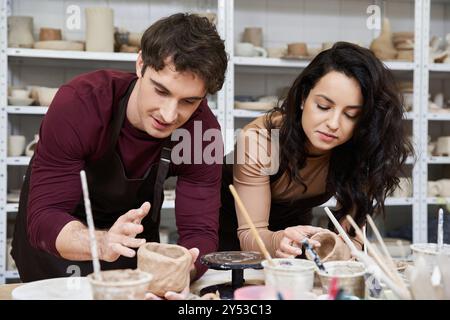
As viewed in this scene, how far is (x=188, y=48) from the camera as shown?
1.23 m

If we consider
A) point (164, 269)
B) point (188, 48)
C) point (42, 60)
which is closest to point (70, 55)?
point (42, 60)

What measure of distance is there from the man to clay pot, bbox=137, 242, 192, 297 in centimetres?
7

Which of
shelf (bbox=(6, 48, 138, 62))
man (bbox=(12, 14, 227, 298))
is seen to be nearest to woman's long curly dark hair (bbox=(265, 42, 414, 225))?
man (bbox=(12, 14, 227, 298))

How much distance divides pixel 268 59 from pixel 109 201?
1.68m

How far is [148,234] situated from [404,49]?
2.10 metres

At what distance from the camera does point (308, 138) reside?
1524 mm

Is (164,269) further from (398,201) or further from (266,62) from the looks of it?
(398,201)

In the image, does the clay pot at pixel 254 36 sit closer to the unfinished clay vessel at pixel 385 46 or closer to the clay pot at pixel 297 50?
the clay pot at pixel 297 50

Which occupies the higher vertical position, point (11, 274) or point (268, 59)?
point (268, 59)

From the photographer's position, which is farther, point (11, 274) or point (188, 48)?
A: point (11, 274)

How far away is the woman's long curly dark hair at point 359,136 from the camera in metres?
1.46

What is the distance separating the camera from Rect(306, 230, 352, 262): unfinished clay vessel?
1.11m

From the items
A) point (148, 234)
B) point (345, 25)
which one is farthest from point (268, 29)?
point (148, 234)

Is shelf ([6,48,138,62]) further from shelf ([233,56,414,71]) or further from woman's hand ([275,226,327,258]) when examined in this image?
woman's hand ([275,226,327,258])
